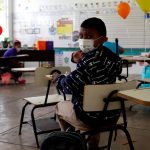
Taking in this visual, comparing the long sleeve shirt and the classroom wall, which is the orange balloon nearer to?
the classroom wall

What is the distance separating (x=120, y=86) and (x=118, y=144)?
1316 millimetres

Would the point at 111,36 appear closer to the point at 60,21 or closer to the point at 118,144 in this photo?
the point at 60,21

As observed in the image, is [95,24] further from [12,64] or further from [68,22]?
[68,22]

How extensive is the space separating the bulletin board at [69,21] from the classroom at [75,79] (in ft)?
0.09

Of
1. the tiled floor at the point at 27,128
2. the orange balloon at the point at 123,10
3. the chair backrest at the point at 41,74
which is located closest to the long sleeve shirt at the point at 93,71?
the chair backrest at the point at 41,74

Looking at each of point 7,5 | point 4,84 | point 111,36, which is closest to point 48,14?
point 7,5

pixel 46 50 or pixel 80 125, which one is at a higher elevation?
pixel 46 50

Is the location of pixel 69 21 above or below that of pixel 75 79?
above

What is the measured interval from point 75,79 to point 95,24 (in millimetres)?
473

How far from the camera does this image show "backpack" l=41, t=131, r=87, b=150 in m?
2.16

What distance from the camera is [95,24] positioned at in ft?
8.18

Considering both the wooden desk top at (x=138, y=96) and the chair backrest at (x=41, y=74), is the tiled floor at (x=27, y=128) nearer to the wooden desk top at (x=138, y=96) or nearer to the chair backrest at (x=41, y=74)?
the chair backrest at (x=41, y=74)

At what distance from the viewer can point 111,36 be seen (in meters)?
9.38

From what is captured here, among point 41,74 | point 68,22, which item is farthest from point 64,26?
point 41,74
